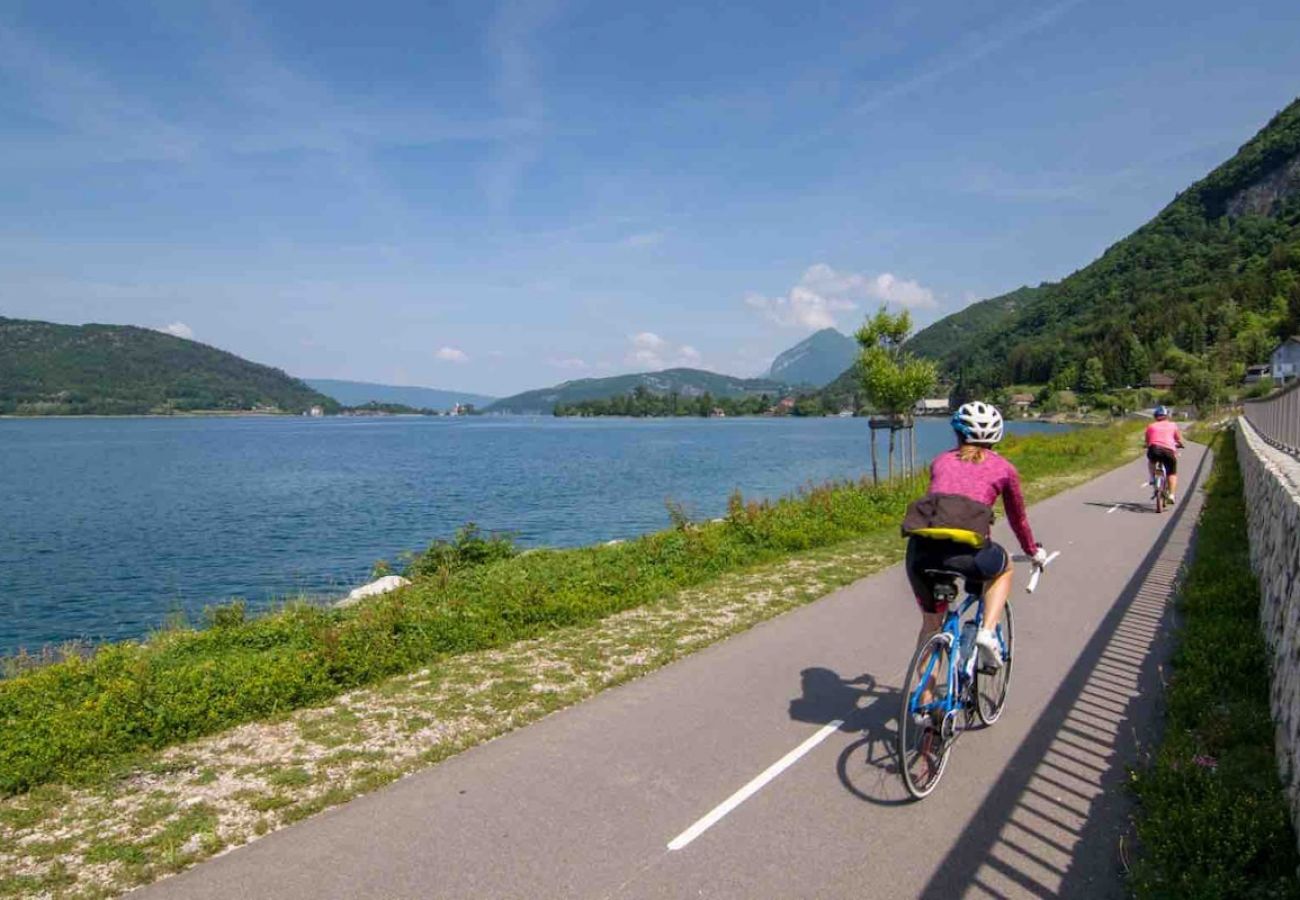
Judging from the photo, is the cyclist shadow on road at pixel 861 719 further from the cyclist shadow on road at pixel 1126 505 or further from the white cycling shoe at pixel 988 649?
the cyclist shadow on road at pixel 1126 505

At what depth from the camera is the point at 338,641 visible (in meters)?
7.07

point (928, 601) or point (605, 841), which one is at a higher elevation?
point (928, 601)

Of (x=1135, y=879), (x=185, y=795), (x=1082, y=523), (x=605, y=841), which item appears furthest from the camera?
(x=1082, y=523)

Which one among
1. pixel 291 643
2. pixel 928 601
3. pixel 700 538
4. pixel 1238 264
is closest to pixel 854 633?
pixel 928 601

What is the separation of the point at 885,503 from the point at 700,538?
611 cm

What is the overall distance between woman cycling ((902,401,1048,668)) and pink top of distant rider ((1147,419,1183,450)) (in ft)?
44.4

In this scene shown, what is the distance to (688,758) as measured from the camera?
516 cm

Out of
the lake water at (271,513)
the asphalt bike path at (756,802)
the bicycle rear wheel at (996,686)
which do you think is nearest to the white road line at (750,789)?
→ the asphalt bike path at (756,802)

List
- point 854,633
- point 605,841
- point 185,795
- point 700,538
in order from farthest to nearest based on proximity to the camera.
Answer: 1. point 700,538
2. point 854,633
3. point 185,795
4. point 605,841

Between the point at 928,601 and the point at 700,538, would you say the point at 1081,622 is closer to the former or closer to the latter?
the point at 928,601

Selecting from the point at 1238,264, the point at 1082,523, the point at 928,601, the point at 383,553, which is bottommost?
the point at 383,553

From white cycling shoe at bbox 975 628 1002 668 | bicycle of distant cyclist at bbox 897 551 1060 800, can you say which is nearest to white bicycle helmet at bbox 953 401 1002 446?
bicycle of distant cyclist at bbox 897 551 1060 800

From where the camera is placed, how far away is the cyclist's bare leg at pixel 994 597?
16.4ft

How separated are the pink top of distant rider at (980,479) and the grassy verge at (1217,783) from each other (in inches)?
62.9
